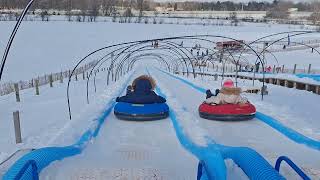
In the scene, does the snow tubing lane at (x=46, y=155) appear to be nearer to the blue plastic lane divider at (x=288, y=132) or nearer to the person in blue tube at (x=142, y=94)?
the person in blue tube at (x=142, y=94)

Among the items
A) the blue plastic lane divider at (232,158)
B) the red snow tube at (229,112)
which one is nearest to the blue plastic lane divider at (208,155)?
the blue plastic lane divider at (232,158)

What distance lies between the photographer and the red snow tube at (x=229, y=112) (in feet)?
27.4

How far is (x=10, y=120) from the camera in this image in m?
13.2

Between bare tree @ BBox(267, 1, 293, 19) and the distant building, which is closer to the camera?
the distant building

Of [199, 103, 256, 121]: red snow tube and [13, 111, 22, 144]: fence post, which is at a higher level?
[199, 103, 256, 121]: red snow tube

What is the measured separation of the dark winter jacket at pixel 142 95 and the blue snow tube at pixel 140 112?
10 centimetres

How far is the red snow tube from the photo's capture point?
834cm

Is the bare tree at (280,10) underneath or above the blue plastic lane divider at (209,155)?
above

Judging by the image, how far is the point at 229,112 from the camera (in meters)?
8.33

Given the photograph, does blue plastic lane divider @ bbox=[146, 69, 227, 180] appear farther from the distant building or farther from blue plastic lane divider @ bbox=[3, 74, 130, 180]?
the distant building

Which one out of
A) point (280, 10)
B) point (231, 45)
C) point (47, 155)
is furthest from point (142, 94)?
point (280, 10)

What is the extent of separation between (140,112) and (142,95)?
0.47 meters

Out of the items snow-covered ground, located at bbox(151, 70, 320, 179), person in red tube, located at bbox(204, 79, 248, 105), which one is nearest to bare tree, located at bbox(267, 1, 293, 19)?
snow-covered ground, located at bbox(151, 70, 320, 179)

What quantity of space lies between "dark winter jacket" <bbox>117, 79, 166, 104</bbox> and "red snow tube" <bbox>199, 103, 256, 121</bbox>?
3.53ft
